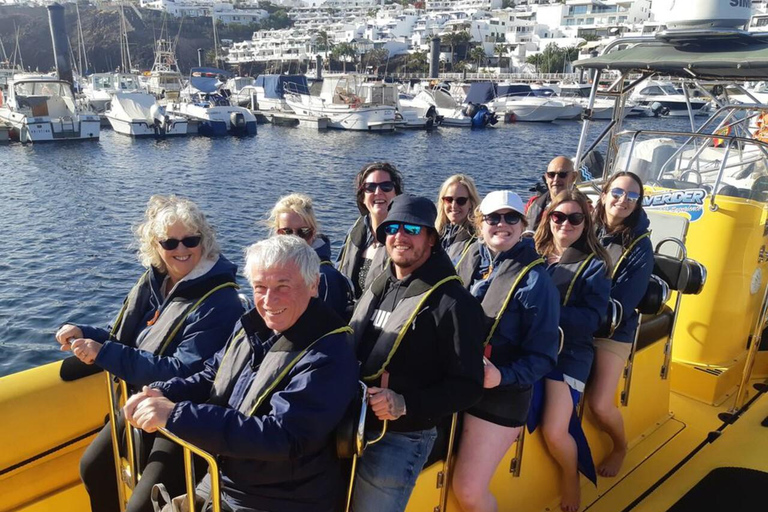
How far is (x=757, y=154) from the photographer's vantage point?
6.96 meters

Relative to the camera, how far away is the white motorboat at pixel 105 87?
5584cm

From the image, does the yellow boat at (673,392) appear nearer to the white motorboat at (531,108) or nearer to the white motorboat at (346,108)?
the white motorboat at (346,108)

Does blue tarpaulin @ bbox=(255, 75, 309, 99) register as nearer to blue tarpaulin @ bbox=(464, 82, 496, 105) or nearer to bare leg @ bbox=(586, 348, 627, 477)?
blue tarpaulin @ bbox=(464, 82, 496, 105)

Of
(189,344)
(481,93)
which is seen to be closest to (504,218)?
(189,344)

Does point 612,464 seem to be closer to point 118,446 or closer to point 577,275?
point 577,275

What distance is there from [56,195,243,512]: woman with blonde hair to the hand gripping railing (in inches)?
2.2

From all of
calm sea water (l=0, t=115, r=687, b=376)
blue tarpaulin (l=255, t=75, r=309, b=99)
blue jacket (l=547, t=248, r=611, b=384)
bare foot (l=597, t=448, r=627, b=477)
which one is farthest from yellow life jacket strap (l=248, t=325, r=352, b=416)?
blue tarpaulin (l=255, t=75, r=309, b=99)

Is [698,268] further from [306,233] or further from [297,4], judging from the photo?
[297,4]

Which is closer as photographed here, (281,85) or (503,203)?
(503,203)

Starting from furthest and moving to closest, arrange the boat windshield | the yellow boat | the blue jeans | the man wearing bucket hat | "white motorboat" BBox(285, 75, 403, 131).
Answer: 1. "white motorboat" BBox(285, 75, 403, 131)
2. the boat windshield
3. the yellow boat
4. the blue jeans
5. the man wearing bucket hat

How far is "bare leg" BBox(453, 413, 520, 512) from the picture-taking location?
2900mm

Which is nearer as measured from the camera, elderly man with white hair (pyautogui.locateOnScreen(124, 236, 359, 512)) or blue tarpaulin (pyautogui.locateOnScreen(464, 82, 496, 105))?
elderly man with white hair (pyautogui.locateOnScreen(124, 236, 359, 512))

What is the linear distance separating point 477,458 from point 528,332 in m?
0.69

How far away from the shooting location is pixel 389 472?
8.18 feet
